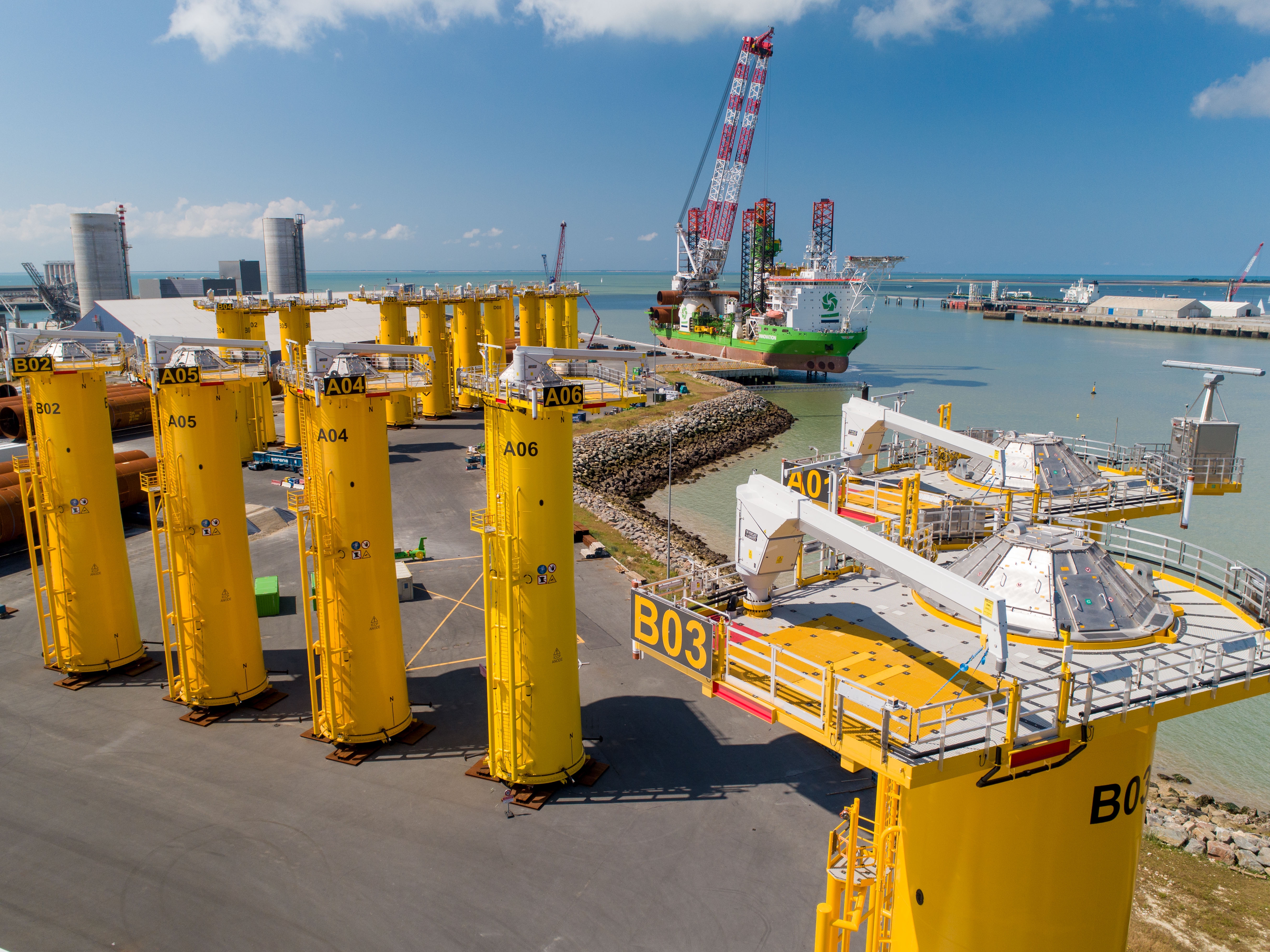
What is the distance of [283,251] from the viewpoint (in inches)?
3856

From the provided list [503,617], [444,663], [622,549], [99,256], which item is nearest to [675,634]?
[503,617]

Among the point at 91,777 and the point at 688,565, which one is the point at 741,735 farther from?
the point at 91,777

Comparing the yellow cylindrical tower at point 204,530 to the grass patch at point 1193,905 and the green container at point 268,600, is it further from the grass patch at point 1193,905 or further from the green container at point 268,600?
the grass patch at point 1193,905

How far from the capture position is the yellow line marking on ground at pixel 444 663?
22.3 meters

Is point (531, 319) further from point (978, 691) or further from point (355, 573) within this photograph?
point (978, 691)

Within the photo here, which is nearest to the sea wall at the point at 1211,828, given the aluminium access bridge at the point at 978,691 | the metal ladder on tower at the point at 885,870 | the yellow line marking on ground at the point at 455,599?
the aluminium access bridge at the point at 978,691

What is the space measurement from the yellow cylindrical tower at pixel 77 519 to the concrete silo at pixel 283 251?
8291cm

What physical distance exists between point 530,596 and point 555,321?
52.7m

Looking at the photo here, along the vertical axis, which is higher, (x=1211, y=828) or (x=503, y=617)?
(x=503, y=617)

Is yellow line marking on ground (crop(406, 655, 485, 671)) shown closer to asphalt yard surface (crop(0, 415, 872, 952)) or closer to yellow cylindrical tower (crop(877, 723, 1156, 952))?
asphalt yard surface (crop(0, 415, 872, 952))

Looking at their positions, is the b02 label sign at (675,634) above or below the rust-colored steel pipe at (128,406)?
above

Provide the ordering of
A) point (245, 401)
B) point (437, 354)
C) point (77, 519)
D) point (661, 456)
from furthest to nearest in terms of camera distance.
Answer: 1. point (437, 354)
2. point (661, 456)
3. point (245, 401)
4. point (77, 519)

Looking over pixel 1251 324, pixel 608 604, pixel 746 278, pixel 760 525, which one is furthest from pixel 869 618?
pixel 1251 324

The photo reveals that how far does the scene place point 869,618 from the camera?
39.3 feet
